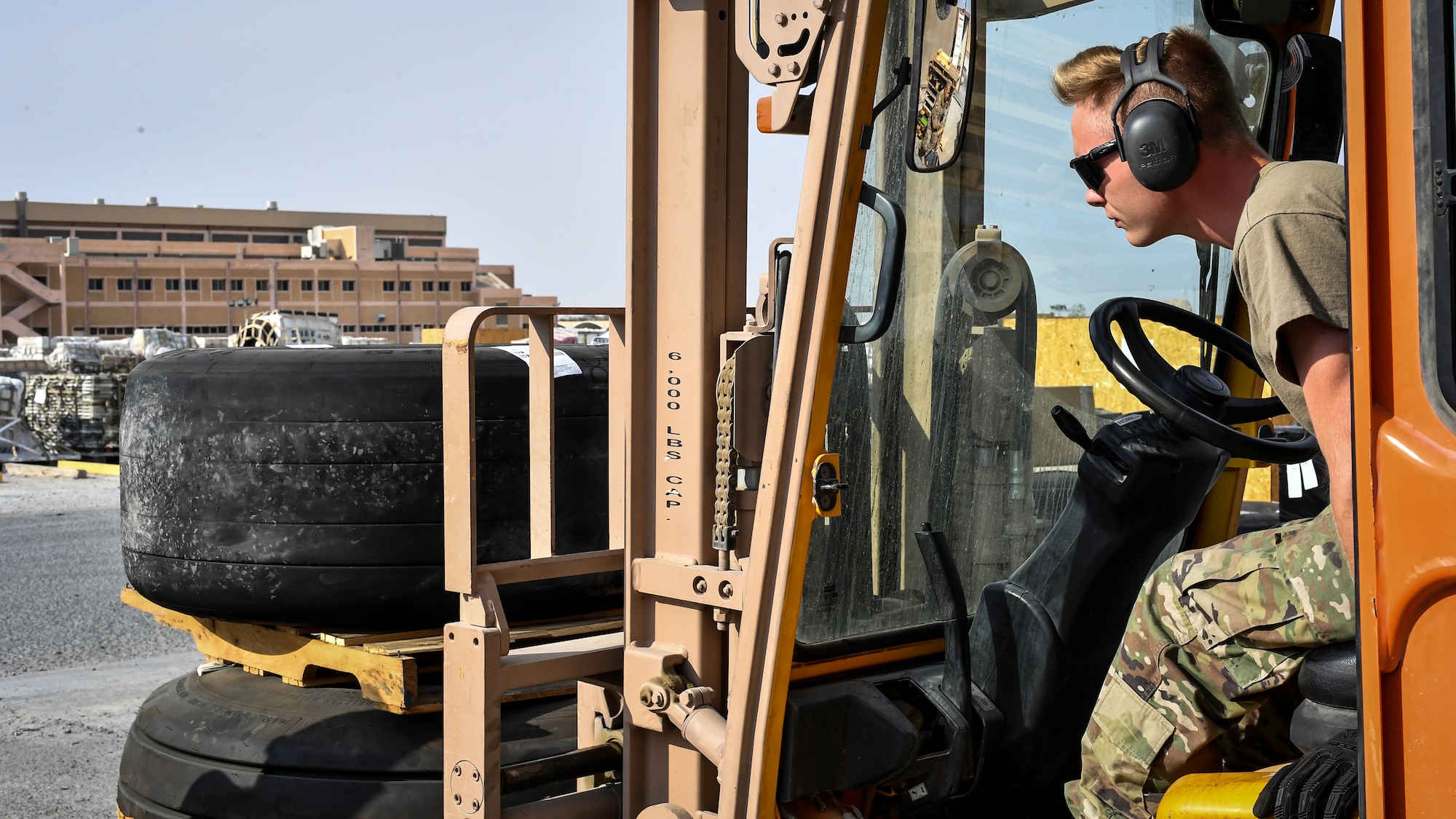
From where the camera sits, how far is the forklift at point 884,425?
2.20m

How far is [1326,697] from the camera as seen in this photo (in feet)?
5.91

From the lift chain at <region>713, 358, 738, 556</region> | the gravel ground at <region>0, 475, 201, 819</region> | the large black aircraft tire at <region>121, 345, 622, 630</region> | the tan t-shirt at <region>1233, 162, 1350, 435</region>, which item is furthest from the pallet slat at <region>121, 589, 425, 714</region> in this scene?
the tan t-shirt at <region>1233, 162, 1350, 435</region>

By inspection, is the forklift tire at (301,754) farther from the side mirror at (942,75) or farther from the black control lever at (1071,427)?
the side mirror at (942,75)

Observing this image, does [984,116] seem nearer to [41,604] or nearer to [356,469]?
[356,469]

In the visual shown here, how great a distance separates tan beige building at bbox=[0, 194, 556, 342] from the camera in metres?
40.3

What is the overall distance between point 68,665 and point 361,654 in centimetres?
455

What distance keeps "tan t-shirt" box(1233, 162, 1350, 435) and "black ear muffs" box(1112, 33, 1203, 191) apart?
156 mm

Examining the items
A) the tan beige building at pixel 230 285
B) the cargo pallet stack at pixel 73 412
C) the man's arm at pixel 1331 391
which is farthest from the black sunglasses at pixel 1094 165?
the tan beige building at pixel 230 285

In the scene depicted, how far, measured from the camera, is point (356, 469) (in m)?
3.39

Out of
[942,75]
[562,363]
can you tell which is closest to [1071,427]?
[942,75]

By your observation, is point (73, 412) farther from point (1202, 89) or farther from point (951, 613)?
point (1202, 89)

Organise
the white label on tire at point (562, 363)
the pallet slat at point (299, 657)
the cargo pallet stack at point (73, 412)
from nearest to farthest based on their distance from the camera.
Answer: the pallet slat at point (299, 657) < the white label on tire at point (562, 363) < the cargo pallet stack at point (73, 412)

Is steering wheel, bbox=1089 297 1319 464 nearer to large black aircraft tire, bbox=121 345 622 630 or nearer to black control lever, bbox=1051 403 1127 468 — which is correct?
black control lever, bbox=1051 403 1127 468

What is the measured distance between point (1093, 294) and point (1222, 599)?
866 mm
